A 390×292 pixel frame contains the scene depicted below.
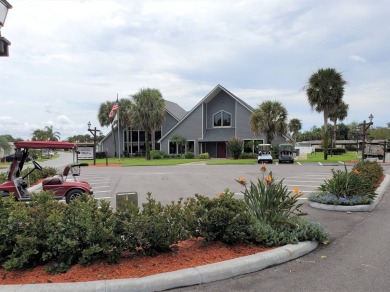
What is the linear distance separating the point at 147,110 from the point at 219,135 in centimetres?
1023

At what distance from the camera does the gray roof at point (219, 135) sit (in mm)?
47031

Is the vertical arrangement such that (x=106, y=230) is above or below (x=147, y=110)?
below

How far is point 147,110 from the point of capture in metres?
47.7

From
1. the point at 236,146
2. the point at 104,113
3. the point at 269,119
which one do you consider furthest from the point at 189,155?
the point at 104,113

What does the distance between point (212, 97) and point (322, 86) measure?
14170mm

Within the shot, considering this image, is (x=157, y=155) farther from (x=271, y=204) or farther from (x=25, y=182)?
(x=271, y=204)

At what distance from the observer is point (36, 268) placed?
14.2ft

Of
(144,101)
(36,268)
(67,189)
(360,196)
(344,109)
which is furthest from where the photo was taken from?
(344,109)

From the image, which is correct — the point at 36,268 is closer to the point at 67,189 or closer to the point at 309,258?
the point at 309,258

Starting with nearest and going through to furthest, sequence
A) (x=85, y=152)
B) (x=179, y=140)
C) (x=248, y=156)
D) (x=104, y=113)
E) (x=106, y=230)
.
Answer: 1. (x=106, y=230)
2. (x=248, y=156)
3. (x=85, y=152)
4. (x=179, y=140)
5. (x=104, y=113)

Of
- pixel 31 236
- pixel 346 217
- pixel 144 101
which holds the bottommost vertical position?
pixel 346 217

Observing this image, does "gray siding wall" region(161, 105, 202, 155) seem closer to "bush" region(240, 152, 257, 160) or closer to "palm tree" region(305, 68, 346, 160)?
"bush" region(240, 152, 257, 160)

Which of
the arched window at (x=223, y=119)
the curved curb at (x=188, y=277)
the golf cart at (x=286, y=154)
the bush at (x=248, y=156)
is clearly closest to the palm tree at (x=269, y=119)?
the bush at (x=248, y=156)

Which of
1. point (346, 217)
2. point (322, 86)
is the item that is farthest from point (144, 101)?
point (346, 217)
